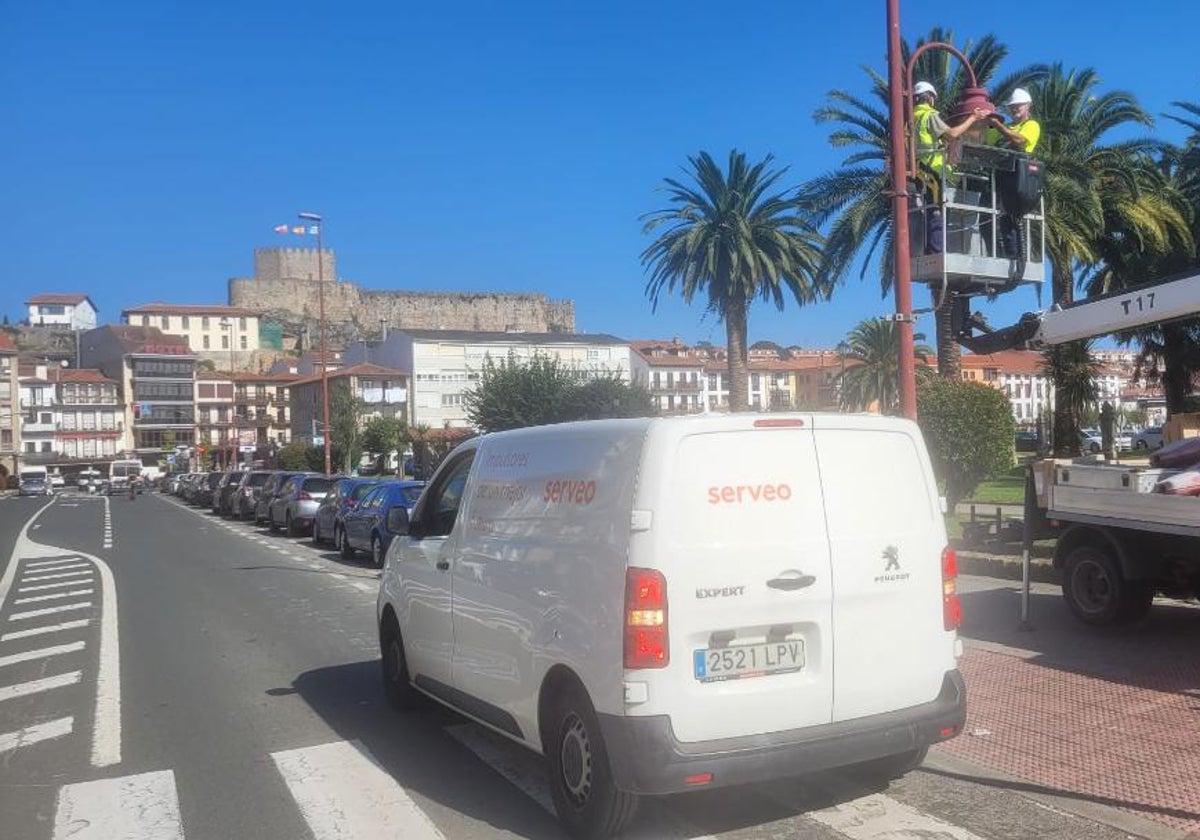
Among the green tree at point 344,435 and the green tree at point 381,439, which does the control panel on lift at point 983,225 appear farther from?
the green tree at point 381,439

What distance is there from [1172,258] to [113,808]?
123 ft

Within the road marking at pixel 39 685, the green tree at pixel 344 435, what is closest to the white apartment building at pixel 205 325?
the green tree at pixel 344 435

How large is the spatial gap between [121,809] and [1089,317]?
325 inches

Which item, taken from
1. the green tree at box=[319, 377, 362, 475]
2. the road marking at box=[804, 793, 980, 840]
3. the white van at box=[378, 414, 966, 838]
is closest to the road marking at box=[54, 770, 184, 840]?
the white van at box=[378, 414, 966, 838]

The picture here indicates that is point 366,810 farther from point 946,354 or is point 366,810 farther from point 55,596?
point 946,354

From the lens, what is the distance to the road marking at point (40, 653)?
9945 millimetres

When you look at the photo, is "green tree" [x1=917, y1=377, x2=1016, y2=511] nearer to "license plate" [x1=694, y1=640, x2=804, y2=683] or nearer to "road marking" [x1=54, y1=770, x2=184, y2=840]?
"license plate" [x1=694, y1=640, x2=804, y2=683]

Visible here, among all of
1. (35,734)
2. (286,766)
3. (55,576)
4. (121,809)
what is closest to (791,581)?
(286,766)

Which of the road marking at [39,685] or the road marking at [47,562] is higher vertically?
the road marking at [39,685]

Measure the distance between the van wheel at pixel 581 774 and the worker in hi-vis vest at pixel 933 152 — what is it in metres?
4.67

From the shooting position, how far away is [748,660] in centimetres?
455

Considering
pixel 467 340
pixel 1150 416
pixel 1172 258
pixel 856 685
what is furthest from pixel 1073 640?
pixel 1150 416

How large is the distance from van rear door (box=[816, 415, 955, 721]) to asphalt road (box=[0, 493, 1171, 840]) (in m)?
0.67

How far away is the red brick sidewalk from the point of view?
16.9 feet
